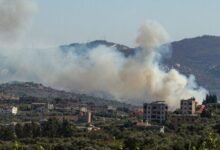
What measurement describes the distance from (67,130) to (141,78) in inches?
2055

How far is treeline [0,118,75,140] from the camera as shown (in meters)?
68.8

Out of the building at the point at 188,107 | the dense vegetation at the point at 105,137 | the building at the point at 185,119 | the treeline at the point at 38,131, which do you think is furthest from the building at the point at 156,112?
the treeline at the point at 38,131

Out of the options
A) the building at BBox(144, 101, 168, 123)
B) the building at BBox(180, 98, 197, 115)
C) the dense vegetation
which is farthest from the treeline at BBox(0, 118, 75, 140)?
the building at BBox(180, 98, 197, 115)

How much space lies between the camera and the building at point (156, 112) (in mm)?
86125

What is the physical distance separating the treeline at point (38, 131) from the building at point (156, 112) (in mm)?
17332

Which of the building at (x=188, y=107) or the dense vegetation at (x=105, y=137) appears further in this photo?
the building at (x=188, y=107)

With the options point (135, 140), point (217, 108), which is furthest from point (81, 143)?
point (217, 108)

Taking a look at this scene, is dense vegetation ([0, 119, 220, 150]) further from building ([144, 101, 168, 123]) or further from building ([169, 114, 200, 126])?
building ([144, 101, 168, 123])

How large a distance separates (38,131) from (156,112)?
72.7 ft

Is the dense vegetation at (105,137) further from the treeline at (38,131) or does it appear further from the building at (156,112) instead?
the building at (156,112)

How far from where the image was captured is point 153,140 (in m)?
51.4

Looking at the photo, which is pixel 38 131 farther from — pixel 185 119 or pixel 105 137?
pixel 185 119

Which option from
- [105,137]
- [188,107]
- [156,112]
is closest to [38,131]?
[105,137]

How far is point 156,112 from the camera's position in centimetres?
8856
